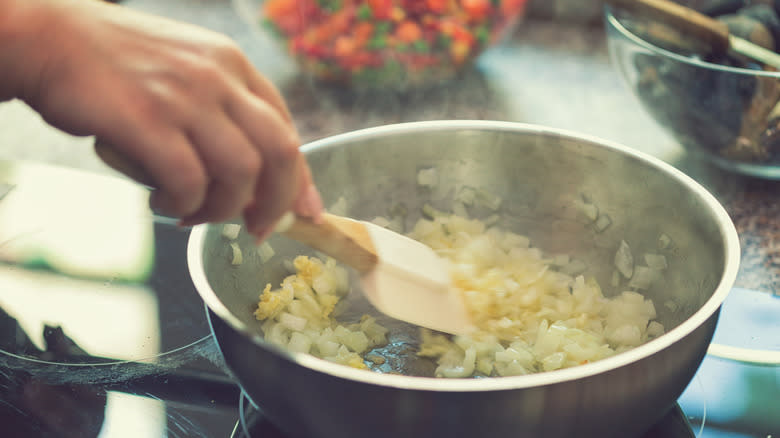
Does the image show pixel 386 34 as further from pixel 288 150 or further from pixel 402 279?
pixel 288 150

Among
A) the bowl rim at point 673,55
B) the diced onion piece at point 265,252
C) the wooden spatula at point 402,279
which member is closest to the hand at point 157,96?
the wooden spatula at point 402,279

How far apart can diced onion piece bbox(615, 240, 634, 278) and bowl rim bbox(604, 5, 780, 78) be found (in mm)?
310

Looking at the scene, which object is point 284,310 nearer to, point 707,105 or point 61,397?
point 61,397

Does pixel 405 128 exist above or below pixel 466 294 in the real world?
above

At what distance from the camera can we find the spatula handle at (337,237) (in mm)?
599

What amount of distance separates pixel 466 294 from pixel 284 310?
214 mm

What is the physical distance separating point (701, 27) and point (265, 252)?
2.31 feet

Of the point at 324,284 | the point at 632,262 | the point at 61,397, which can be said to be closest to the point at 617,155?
the point at 632,262

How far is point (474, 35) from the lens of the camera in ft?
4.34

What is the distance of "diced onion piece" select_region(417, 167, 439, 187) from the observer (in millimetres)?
884

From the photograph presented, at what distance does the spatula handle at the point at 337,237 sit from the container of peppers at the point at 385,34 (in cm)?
64

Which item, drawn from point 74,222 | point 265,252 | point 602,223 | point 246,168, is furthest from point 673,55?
point 74,222

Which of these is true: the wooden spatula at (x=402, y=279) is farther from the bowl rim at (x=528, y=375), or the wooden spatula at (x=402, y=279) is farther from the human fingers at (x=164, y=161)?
the human fingers at (x=164, y=161)

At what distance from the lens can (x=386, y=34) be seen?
122 centimetres
